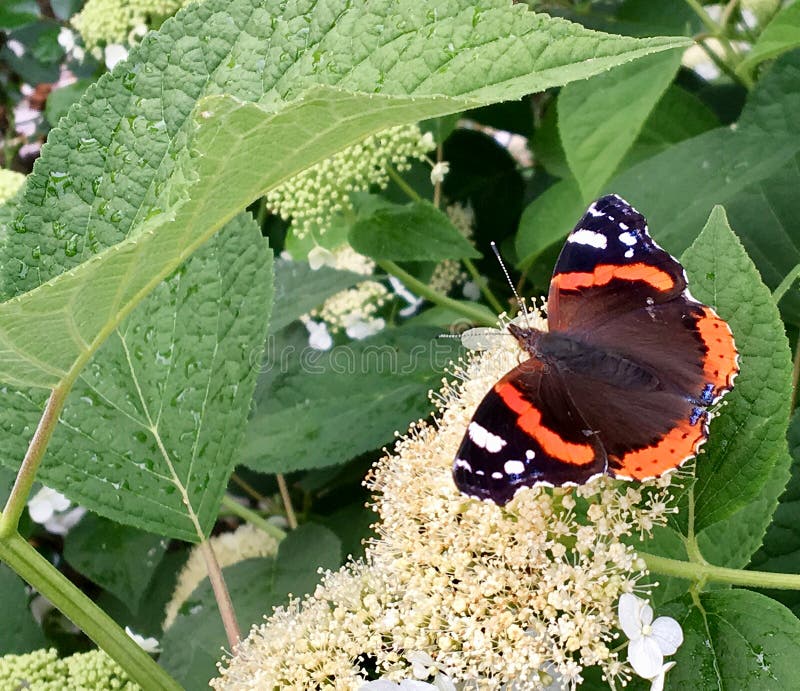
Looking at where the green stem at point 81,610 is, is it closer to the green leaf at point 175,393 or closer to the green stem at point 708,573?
the green leaf at point 175,393

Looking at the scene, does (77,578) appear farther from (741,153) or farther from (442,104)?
(442,104)

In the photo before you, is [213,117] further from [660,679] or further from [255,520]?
[255,520]

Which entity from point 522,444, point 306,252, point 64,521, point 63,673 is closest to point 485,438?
point 522,444

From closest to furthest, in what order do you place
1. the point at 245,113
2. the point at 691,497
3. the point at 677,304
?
the point at 245,113 → the point at 691,497 → the point at 677,304

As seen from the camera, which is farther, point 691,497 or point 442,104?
point 691,497

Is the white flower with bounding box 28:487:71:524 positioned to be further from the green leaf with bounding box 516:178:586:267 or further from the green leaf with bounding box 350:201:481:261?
the green leaf with bounding box 516:178:586:267

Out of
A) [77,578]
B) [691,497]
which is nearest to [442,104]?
[691,497]

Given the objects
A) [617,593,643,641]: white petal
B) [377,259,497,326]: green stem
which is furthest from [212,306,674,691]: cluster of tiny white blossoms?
[377,259,497,326]: green stem
